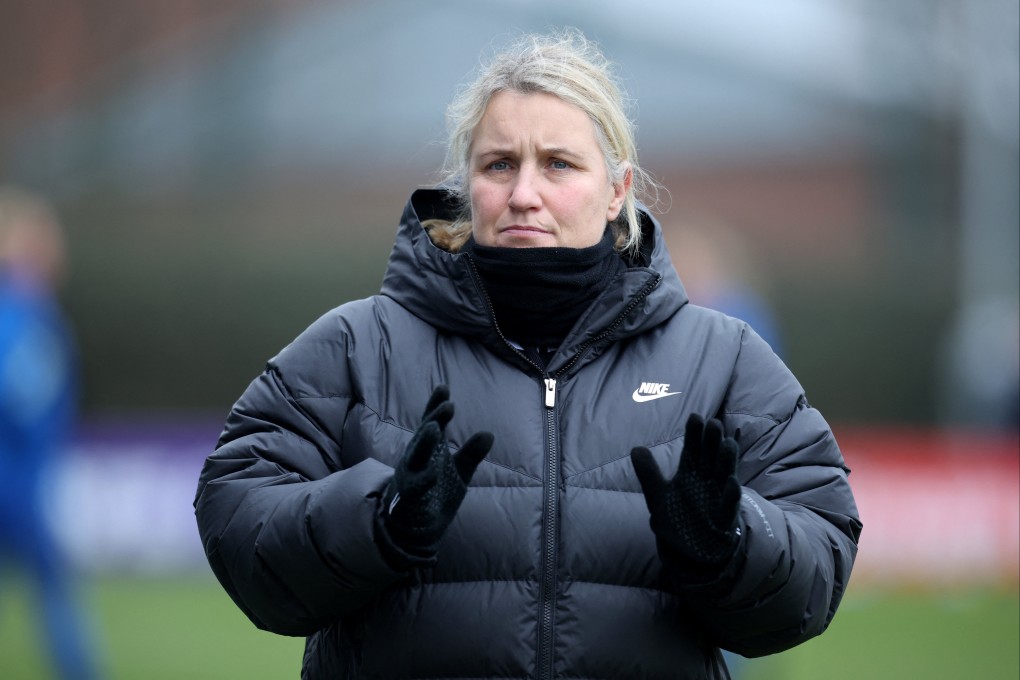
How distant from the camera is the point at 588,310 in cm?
271

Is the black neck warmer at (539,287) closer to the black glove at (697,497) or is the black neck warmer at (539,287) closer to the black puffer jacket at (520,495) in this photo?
the black puffer jacket at (520,495)

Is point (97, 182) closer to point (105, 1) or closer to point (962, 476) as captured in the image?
point (105, 1)

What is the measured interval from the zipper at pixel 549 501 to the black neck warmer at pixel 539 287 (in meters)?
0.03

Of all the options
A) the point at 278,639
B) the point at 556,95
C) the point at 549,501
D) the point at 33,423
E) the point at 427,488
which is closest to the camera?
the point at 427,488

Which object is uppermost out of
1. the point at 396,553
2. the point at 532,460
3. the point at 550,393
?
the point at 550,393

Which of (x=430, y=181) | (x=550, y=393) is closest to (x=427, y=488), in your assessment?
(x=550, y=393)

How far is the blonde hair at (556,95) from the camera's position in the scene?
2.79m

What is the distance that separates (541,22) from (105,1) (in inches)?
267

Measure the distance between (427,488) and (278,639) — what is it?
6.16 metres

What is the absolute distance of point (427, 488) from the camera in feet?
7.68

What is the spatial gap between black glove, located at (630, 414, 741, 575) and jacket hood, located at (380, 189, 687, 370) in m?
0.37

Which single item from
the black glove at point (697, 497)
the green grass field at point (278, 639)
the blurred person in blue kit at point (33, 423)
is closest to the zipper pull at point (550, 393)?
the black glove at point (697, 497)

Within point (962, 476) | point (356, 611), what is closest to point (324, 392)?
point (356, 611)

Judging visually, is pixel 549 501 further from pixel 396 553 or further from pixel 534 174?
pixel 534 174
